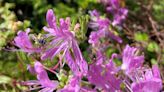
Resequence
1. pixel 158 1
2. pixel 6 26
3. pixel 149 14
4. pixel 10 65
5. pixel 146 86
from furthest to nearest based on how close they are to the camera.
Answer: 1. pixel 158 1
2. pixel 149 14
3. pixel 10 65
4. pixel 6 26
5. pixel 146 86

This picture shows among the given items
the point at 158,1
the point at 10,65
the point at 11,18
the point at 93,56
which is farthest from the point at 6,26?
the point at 158,1

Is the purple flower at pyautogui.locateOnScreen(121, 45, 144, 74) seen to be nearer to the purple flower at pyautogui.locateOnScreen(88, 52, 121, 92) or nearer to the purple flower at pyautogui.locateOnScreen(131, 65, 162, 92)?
the purple flower at pyautogui.locateOnScreen(88, 52, 121, 92)

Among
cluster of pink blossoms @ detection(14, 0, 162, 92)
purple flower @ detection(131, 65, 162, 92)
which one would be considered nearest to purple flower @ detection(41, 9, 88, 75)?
cluster of pink blossoms @ detection(14, 0, 162, 92)

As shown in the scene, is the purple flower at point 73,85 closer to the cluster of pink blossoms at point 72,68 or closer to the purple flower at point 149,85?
the cluster of pink blossoms at point 72,68

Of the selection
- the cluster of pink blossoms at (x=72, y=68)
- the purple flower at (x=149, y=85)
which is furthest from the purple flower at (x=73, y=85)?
the purple flower at (x=149, y=85)

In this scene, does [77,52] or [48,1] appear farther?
[48,1]

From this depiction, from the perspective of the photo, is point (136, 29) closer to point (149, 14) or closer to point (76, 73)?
point (149, 14)

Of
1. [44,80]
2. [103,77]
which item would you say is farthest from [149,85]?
[44,80]
